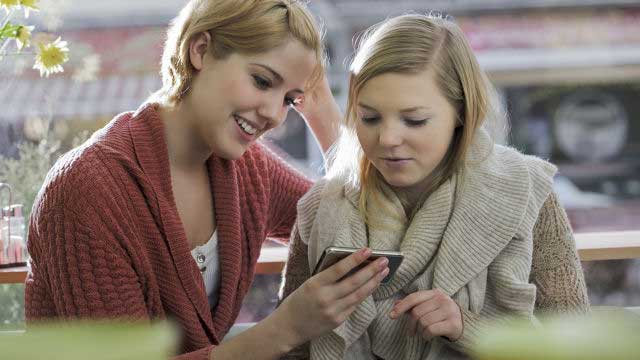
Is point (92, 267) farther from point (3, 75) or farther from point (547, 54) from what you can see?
point (547, 54)

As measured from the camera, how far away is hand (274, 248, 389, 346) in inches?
43.2

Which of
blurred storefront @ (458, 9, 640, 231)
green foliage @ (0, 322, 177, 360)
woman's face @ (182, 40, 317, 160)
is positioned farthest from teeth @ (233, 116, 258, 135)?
blurred storefront @ (458, 9, 640, 231)

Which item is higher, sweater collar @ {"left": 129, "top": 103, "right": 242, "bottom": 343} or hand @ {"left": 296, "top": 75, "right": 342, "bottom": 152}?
hand @ {"left": 296, "top": 75, "right": 342, "bottom": 152}

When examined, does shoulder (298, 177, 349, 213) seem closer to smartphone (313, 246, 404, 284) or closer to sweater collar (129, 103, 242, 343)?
sweater collar (129, 103, 242, 343)

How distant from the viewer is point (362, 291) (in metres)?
1.13

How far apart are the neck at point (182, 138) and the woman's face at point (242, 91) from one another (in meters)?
0.04

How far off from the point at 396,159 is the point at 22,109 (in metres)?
1.47

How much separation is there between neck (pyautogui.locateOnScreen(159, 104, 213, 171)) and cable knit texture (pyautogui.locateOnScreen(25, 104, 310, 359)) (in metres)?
0.03

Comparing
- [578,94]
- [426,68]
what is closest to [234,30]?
[426,68]

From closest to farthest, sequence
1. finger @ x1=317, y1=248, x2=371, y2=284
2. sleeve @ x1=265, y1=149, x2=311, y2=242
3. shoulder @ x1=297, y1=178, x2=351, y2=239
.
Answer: finger @ x1=317, y1=248, x2=371, y2=284 → shoulder @ x1=297, y1=178, x2=351, y2=239 → sleeve @ x1=265, y1=149, x2=311, y2=242

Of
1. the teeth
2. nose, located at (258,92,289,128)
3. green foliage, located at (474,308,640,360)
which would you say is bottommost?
green foliage, located at (474,308,640,360)

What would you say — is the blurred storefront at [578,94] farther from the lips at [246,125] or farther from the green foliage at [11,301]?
the lips at [246,125]

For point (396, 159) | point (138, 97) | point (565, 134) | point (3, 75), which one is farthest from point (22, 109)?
point (565, 134)

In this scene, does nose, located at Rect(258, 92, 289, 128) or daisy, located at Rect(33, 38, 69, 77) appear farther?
daisy, located at Rect(33, 38, 69, 77)
